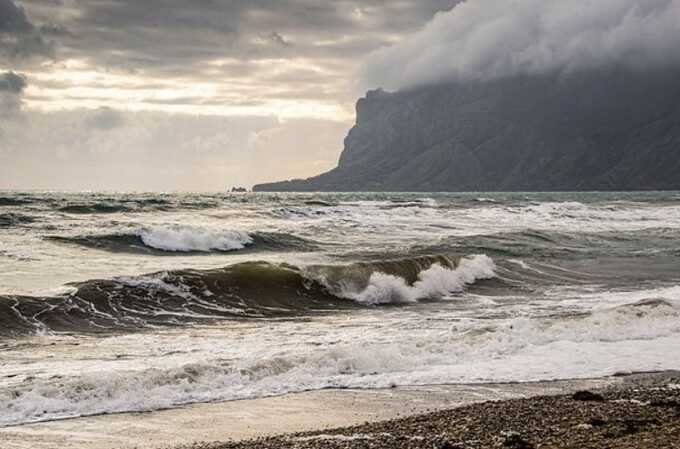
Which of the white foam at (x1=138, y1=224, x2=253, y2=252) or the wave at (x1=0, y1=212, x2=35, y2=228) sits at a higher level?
the wave at (x1=0, y1=212, x2=35, y2=228)

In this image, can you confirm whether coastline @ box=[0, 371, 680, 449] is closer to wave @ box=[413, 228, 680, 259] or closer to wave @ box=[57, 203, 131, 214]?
wave @ box=[413, 228, 680, 259]

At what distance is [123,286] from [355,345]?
355 inches

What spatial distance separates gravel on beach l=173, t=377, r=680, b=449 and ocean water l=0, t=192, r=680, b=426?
7.81ft

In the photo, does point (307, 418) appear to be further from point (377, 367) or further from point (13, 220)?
point (13, 220)

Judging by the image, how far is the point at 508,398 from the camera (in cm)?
1140

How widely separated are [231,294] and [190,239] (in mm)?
14657

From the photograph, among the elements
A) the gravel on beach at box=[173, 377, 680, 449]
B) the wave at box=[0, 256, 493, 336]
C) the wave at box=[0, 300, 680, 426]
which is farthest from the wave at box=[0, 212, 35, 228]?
the gravel on beach at box=[173, 377, 680, 449]

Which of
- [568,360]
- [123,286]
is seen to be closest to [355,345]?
[568,360]

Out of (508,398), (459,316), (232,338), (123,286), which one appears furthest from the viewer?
(123,286)

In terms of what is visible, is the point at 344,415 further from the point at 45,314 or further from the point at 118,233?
the point at 118,233

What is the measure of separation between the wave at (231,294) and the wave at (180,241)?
10.2m

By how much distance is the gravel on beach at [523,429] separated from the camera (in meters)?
8.41

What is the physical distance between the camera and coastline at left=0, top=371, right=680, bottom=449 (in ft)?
30.2

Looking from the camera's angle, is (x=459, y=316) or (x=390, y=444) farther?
(x=459, y=316)
